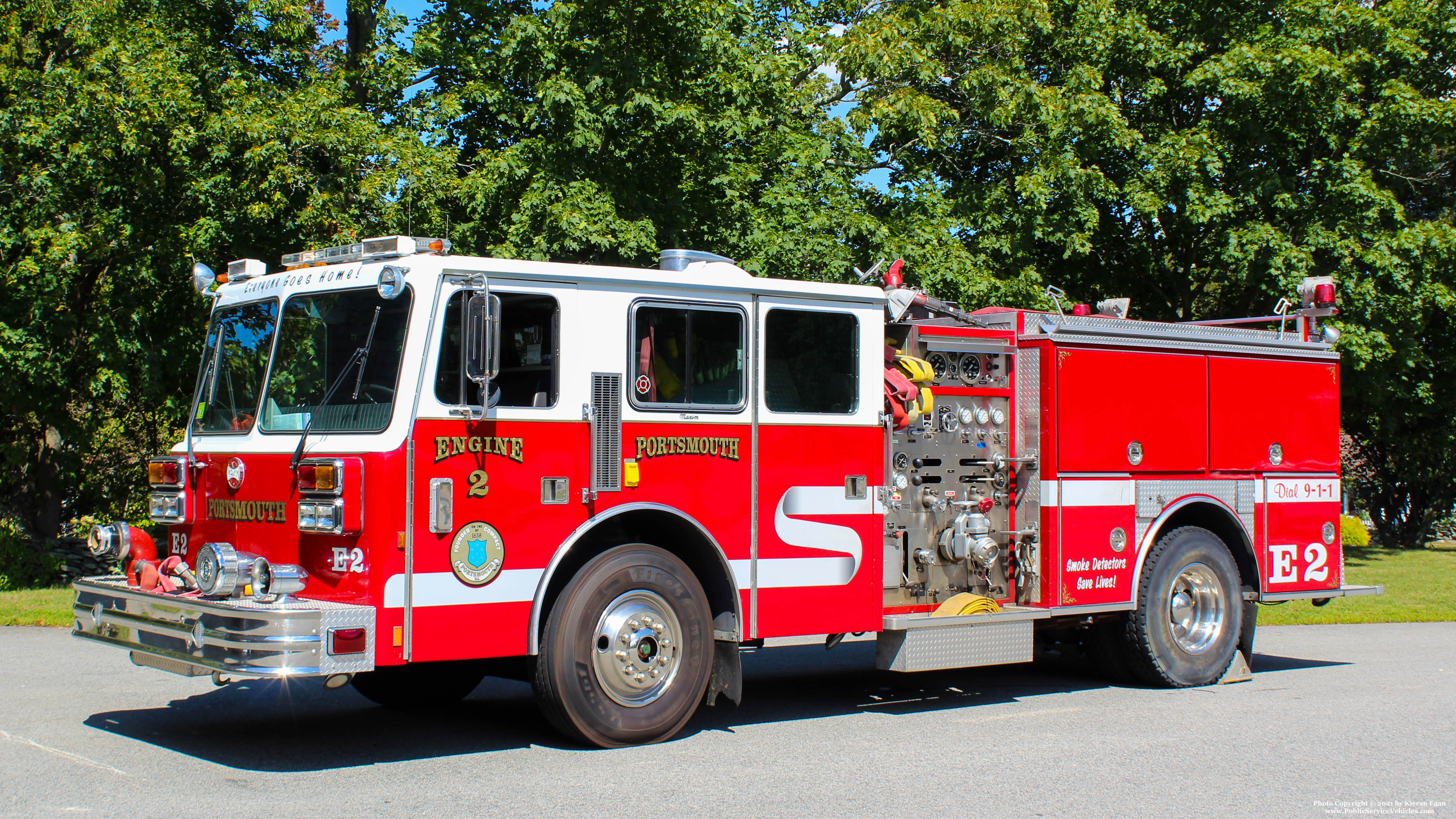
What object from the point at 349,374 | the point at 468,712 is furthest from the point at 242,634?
the point at 468,712

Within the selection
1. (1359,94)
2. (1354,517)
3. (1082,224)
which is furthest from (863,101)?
(1354,517)

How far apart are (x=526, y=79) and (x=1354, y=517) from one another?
24310mm

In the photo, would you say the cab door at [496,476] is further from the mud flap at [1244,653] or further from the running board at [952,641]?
the mud flap at [1244,653]

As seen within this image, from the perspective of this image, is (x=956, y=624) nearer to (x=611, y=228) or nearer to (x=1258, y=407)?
(x=1258, y=407)

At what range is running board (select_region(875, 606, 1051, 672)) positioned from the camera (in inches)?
323

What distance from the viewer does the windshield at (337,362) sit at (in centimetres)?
662

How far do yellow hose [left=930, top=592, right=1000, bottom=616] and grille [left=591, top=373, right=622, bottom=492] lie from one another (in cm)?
280

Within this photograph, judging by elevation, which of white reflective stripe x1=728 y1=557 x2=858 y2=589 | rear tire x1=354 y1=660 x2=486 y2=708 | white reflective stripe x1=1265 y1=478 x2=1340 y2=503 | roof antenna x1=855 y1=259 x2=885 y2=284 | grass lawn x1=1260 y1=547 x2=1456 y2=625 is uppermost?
roof antenna x1=855 y1=259 x2=885 y2=284

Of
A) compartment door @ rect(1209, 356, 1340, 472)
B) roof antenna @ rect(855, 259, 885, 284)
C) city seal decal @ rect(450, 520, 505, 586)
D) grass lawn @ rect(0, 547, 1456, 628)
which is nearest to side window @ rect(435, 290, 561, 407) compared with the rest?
city seal decal @ rect(450, 520, 505, 586)

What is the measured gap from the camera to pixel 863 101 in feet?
60.6

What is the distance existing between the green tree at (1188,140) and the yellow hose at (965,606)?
8746 mm

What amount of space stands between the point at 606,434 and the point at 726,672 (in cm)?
164

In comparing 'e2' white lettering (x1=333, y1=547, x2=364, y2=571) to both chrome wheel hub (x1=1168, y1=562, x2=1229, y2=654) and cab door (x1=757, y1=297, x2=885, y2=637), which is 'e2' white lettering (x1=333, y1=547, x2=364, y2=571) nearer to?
cab door (x1=757, y1=297, x2=885, y2=637)

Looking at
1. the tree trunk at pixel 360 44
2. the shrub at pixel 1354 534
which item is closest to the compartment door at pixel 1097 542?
the tree trunk at pixel 360 44
